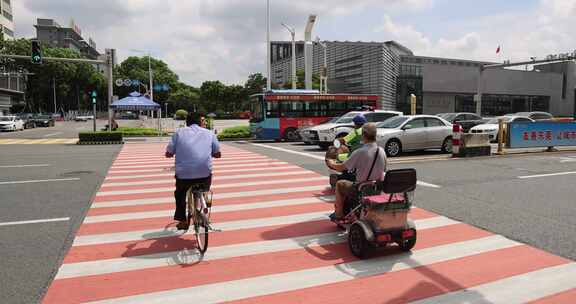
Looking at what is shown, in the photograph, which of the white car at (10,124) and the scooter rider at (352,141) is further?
the white car at (10,124)

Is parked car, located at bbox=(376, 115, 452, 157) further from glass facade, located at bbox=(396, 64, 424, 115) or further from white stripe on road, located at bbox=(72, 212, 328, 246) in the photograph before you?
glass facade, located at bbox=(396, 64, 424, 115)

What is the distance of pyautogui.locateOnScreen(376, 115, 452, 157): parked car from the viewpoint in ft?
50.7

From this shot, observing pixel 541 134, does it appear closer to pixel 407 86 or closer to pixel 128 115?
pixel 407 86

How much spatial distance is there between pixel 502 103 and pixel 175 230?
80.1 meters

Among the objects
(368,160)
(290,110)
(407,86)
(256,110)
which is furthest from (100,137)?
(407,86)

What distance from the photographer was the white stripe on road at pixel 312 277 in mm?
3916

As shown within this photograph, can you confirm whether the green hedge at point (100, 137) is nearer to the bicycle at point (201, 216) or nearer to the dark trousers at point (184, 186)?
the dark trousers at point (184, 186)

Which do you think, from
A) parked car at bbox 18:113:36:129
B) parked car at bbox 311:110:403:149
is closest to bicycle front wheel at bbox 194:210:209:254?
parked car at bbox 311:110:403:149

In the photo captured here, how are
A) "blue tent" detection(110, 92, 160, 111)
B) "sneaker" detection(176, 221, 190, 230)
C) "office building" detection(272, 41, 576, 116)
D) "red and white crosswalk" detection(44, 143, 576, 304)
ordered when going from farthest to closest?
1. "office building" detection(272, 41, 576, 116)
2. "blue tent" detection(110, 92, 160, 111)
3. "sneaker" detection(176, 221, 190, 230)
4. "red and white crosswalk" detection(44, 143, 576, 304)

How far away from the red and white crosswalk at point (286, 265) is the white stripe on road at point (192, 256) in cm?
1

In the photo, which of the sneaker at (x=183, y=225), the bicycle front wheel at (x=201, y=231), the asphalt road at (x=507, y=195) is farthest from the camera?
the asphalt road at (x=507, y=195)

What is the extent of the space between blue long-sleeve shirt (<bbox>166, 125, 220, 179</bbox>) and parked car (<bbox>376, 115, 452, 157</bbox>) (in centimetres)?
1080

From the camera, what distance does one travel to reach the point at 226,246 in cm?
538

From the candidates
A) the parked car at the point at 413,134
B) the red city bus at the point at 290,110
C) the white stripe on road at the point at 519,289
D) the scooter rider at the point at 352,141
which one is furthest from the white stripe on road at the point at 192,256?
the red city bus at the point at 290,110
